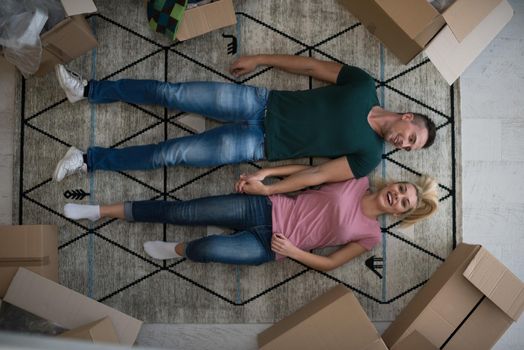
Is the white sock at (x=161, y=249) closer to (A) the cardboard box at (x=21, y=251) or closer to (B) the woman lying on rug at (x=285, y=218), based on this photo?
(B) the woman lying on rug at (x=285, y=218)

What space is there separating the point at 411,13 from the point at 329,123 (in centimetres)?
53

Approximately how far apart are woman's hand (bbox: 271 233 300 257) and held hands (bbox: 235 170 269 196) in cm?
18

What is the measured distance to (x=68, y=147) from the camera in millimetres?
2229

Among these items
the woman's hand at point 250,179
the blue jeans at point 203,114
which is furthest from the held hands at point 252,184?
the blue jeans at point 203,114

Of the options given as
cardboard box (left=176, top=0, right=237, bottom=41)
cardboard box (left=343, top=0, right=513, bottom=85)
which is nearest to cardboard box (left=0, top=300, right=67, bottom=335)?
cardboard box (left=176, top=0, right=237, bottom=41)

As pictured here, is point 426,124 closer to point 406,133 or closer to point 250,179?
point 406,133

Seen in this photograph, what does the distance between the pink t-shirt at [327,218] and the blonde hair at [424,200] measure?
5.9 inches

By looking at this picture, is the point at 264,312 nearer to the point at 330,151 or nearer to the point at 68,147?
the point at 330,151

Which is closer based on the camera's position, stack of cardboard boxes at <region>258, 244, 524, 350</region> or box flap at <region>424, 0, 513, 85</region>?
stack of cardboard boxes at <region>258, 244, 524, 350</region>

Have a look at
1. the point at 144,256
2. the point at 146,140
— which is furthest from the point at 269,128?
the point at 144,256

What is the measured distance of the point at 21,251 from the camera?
2.01 meters

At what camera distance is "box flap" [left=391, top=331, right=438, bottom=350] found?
1.93 m

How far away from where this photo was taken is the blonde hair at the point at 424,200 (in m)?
2.07

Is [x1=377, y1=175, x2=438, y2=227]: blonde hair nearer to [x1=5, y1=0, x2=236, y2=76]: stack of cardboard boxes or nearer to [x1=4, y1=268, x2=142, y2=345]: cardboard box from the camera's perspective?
[x1=5, y1=0, x2=236, y2=76]: stack of cardboard boxes
